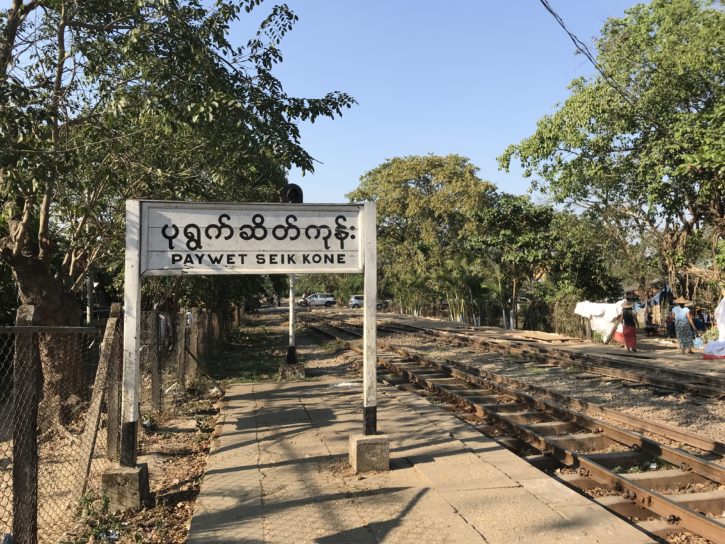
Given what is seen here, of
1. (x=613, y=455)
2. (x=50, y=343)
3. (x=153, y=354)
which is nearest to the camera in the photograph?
(x=613, y=455)

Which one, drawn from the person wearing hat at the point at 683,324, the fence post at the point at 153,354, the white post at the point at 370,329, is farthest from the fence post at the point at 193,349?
the person wearing hat at the point at 683,324

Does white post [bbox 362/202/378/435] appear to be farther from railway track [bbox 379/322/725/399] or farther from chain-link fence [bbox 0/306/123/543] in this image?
railway track [bbox 379/322/725/399]

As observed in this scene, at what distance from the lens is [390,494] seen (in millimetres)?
5312

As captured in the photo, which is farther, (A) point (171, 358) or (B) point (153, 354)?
(A) point (171, 358)

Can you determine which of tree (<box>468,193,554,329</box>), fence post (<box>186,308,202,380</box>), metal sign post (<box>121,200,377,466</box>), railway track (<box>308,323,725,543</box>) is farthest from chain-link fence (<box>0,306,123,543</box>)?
tree (<box>468,193,554,329</box>)

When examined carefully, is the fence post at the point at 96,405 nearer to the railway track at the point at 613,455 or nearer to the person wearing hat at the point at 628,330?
the railway track at the point at 613,455

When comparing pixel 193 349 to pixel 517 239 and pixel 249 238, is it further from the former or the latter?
pixel 517 239

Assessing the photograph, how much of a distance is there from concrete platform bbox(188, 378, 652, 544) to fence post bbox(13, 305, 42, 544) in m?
1.13

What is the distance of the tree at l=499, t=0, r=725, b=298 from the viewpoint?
17859 mm

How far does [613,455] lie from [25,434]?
5.64m

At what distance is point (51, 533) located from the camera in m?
5.01

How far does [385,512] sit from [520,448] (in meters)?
3.01

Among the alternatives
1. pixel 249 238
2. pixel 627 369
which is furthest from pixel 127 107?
pixel 627 369

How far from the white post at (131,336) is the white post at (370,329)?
217 cm
